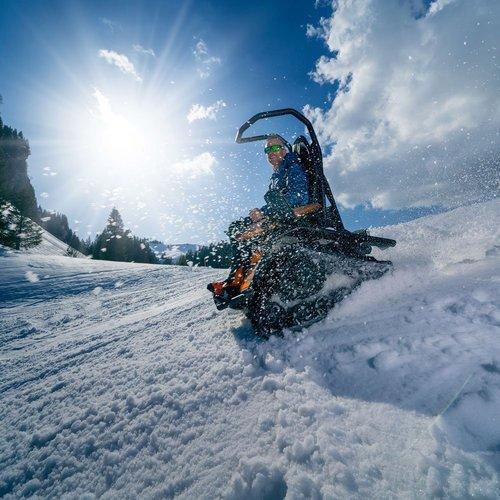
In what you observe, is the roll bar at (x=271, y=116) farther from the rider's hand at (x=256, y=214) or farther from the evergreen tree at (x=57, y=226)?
the evergreen tree at (x=57, y=226)

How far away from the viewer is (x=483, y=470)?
52.6 inches

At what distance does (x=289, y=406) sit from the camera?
212 centimetres

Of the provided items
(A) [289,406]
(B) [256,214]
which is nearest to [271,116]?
(B) [256,214]

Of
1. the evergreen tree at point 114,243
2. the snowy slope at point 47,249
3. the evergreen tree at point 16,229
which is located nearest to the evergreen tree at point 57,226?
the snowy slope at point 47,249

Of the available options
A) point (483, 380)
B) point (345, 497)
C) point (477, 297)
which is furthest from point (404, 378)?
point (477, 297)

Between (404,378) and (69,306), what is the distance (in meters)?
9.17

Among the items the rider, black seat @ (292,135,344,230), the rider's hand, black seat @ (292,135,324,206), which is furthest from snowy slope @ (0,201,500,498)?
black seat @ (292,135,324,206)

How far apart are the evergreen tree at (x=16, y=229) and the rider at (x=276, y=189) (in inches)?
1242

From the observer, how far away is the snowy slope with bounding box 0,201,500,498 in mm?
1532

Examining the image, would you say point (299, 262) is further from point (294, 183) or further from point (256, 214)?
point (294, 183)

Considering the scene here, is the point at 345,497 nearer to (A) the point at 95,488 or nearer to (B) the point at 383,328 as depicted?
(A) the point at 95,488

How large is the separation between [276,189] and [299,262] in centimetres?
189

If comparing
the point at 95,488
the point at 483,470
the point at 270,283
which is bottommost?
the point at 95,488

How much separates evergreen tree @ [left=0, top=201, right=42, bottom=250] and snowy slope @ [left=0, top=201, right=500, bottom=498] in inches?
1187
